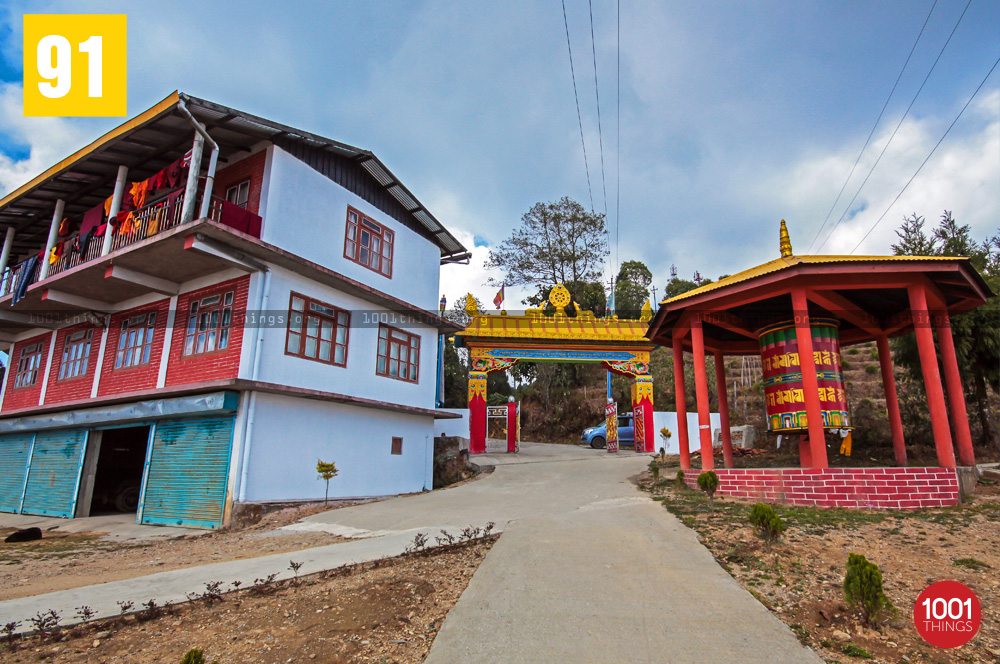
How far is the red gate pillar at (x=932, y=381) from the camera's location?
9594 millimetres

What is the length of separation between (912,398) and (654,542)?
643 inches

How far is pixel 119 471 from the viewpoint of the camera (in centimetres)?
1606

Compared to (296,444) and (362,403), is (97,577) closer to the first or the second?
(296,444)

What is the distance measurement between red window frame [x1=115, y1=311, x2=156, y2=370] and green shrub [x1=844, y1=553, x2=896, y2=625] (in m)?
14.2

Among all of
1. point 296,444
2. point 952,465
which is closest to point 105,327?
point 296,444

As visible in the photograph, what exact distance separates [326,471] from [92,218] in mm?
10335

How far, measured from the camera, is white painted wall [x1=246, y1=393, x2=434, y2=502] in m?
11.1

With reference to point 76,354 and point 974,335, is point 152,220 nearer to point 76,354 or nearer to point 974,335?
point 76,354

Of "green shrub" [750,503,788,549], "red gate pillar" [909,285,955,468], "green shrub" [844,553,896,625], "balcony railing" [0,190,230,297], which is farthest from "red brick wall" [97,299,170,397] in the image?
"red gate pillar" [909,285,955,468]

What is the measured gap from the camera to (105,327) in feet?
48.0

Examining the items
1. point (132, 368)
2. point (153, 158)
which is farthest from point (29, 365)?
point (153, 158)

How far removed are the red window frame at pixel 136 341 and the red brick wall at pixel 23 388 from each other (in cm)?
484

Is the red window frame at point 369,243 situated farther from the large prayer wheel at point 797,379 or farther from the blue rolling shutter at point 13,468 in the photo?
the blue rolling shutter at point 13,468

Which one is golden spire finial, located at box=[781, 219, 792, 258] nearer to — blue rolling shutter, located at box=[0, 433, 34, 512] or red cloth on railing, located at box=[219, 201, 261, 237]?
red cloth on railing, located at box=[219, 201, 261, 237]
